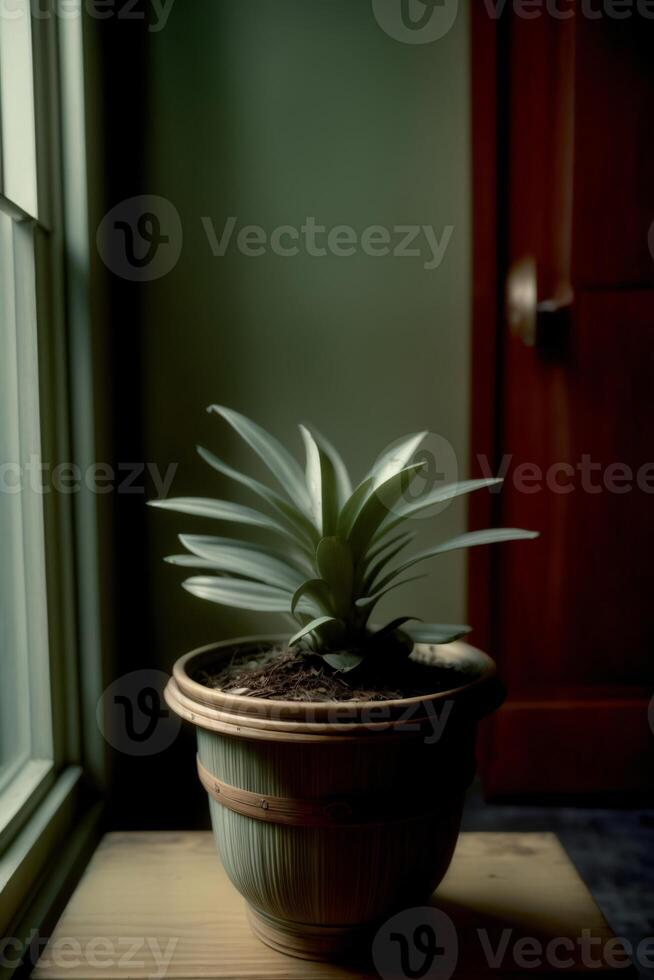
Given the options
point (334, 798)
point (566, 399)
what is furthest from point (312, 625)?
point (566, 399)

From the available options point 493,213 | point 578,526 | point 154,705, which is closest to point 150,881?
point 154,705

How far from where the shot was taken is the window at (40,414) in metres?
1.10

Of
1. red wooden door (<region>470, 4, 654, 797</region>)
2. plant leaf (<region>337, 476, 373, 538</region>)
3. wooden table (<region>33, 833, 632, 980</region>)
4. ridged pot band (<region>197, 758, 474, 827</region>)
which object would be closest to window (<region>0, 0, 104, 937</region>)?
wooden table (<region>33, 833, 632, 980</region>)

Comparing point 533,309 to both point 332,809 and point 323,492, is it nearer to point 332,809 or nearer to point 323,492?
point 323,492

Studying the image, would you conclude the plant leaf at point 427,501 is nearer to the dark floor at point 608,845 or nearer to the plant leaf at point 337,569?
the plant leaf at point 337,569

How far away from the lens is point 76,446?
1212 mm

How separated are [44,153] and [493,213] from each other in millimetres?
760

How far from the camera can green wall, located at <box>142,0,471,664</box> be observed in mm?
1355

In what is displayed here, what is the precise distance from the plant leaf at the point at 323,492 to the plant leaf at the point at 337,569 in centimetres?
4

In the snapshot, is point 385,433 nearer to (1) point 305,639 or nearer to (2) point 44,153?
(1) point 305,639

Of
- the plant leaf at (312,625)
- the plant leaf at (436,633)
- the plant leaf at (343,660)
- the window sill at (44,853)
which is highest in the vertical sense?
the plant leaf at (312,625)

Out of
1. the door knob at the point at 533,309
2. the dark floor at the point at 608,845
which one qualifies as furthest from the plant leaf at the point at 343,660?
the door knob at the point at 533,309

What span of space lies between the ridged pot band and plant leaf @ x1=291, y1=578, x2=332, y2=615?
21 centimetres

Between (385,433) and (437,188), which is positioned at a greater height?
(437,188)
